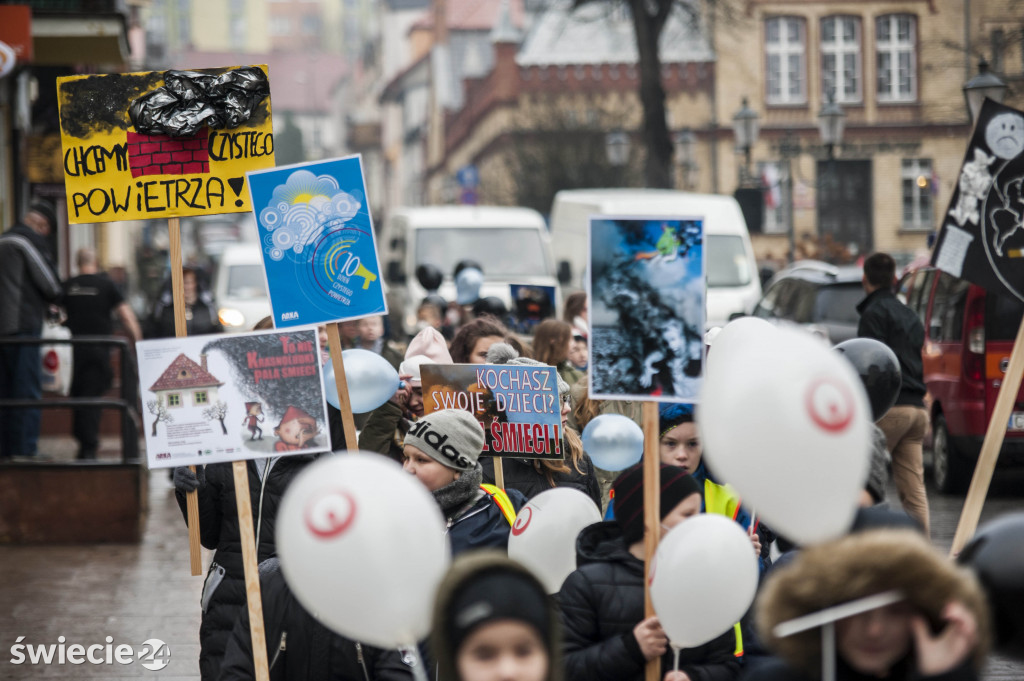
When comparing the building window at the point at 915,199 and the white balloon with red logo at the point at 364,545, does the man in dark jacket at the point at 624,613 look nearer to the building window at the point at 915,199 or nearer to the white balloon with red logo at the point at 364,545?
the white balloon with red logo at the point at 364,545

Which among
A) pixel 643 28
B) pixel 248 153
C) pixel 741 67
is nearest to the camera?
pixel 248 153

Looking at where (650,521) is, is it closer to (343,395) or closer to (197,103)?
(343,395)

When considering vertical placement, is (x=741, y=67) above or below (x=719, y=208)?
above

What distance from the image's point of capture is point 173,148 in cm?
573

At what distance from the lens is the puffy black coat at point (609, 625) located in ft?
12.4

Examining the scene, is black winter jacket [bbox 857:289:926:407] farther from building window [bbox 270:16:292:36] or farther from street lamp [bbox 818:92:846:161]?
building window [bbox 270:16:292:36]

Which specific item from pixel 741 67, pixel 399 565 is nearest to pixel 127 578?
pixel 399 565

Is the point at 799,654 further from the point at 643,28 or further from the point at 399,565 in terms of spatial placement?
the point at 643,28

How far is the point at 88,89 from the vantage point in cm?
585

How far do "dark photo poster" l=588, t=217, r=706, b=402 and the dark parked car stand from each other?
9667 mm

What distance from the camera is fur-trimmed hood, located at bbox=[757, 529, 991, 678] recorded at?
268cm

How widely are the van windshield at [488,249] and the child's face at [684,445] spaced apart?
13132 millimetres

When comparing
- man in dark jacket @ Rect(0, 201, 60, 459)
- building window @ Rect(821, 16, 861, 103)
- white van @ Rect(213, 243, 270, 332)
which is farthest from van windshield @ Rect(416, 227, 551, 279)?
building window @ Rect(821, 16, 861, 103)

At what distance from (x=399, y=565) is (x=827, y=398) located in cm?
94
